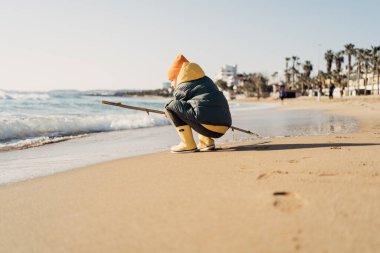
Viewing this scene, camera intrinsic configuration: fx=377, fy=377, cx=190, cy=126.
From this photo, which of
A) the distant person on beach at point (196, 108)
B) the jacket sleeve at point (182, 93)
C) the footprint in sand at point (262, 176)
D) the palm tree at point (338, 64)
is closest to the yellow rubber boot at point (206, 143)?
the distant person on beach at point (196, 108)

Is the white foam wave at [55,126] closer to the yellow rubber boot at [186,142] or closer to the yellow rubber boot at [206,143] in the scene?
the yellow rubber boot at [186,142]

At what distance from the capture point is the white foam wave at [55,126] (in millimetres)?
9773

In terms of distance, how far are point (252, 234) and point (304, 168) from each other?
1729 mm

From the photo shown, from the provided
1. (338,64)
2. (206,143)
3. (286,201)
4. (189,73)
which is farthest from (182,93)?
(338,64)

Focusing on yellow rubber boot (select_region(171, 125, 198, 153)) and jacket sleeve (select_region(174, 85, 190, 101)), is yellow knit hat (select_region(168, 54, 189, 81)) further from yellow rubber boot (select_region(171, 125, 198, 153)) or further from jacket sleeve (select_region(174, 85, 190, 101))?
yellow rubber boot (select_region(171, 125, 198, 153))

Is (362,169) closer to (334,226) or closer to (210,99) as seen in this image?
(334,226)

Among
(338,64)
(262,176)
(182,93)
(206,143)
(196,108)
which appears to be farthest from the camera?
(338,64)

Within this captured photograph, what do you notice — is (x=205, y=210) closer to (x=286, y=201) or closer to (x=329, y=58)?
(x=286, y=201)

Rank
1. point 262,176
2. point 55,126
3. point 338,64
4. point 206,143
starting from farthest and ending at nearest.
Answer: point 338,64, point 55,126, point 206,143, point 262,176

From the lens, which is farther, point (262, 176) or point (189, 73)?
point (189, 73)

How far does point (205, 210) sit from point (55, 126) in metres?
10.3

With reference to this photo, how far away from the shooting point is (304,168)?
337cm

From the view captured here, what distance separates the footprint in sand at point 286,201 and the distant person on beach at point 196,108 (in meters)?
2.86

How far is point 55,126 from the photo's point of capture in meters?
11.6
